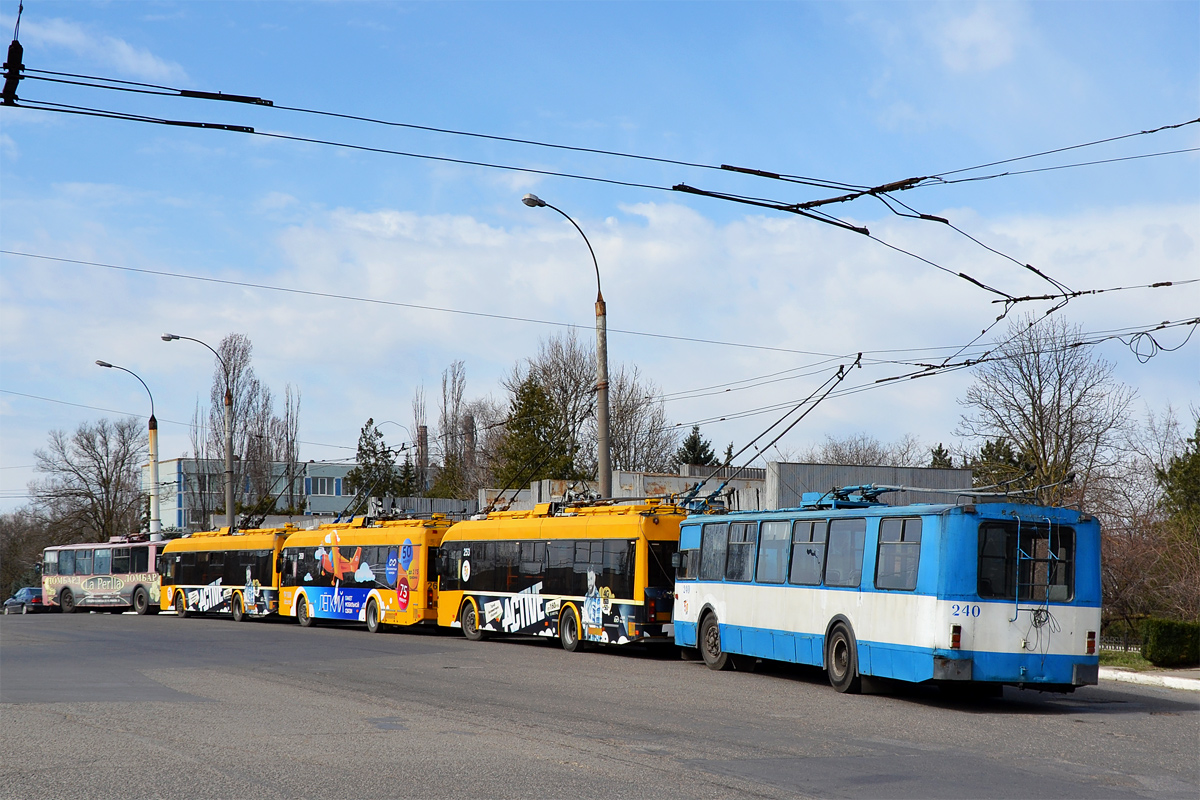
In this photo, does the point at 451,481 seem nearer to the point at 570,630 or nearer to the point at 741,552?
the point at 570,630

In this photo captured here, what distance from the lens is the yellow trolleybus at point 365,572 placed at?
2973 cm

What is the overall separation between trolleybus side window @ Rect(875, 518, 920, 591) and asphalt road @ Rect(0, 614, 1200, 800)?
1451 mm

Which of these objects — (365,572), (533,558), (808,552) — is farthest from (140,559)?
(808,552)

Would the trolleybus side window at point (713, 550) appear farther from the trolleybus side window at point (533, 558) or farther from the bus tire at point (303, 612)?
the bus tire at point (303, 612)

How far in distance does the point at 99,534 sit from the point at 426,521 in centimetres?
5061

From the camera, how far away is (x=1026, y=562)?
1452cm

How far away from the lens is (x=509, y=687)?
618 inches

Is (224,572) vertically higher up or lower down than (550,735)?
lower down

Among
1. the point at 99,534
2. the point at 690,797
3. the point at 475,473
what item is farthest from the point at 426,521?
the point at 99,534

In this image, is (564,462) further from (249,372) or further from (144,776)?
(144,776)

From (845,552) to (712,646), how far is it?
4158mm

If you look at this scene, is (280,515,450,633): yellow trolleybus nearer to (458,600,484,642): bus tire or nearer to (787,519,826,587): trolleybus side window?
(458,600,484,642): bus tire

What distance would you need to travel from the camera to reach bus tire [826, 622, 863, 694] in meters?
15.8

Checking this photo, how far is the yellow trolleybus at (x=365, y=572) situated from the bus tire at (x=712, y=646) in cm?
1077
